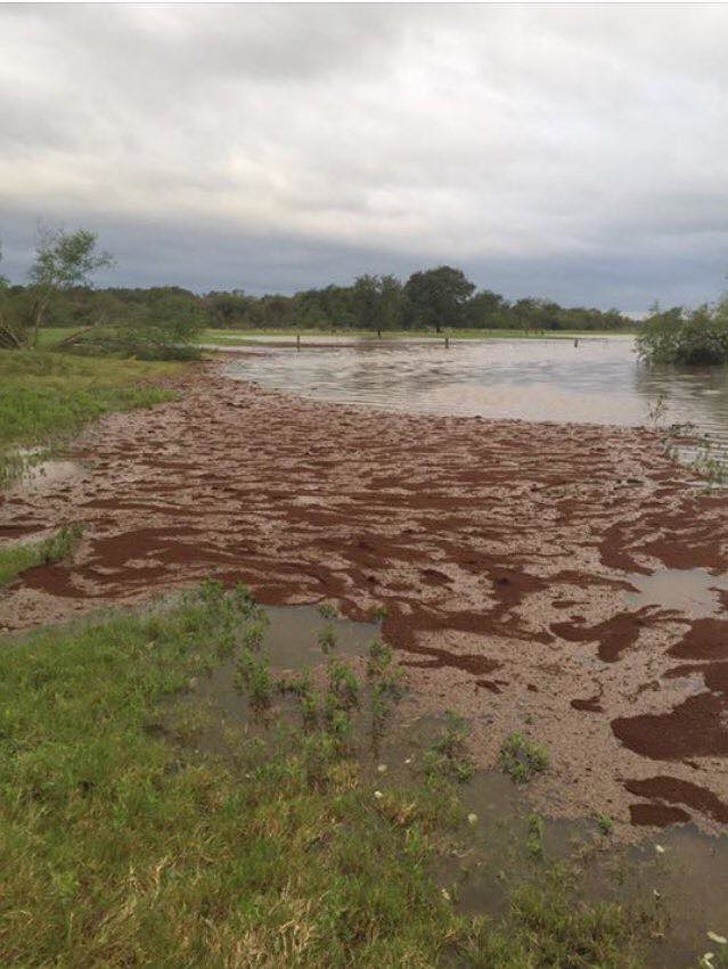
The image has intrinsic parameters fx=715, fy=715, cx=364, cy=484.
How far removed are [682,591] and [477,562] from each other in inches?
95.5

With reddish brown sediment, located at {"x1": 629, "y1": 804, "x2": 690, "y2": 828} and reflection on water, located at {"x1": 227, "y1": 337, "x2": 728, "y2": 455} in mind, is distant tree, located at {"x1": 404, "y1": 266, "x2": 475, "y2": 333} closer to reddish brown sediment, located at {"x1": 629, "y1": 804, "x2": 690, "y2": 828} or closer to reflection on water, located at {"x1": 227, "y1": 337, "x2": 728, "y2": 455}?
reflection on water, located at {"x1": 227, "y1": 337, "x2": 728, "y2": 455}

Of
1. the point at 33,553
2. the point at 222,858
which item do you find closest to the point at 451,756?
the point at 222,858

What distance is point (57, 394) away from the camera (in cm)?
2425

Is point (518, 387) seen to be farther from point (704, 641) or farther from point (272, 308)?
point (272, 308)

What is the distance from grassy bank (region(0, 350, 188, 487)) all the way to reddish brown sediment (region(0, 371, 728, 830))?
5.03 feet

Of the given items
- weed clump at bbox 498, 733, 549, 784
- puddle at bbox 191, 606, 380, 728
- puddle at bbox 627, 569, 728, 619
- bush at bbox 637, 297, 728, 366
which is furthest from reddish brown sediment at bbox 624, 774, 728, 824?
bush at bbox 637, 297, 728, 366

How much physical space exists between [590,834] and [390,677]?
2134 millimetres

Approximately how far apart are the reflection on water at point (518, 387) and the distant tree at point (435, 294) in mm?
89445

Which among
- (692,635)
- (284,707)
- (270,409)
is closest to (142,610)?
(284,707)

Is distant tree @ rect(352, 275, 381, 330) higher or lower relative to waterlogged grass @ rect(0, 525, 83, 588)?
higher

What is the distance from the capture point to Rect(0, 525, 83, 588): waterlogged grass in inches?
329

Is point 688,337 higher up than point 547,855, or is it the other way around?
point 688,337

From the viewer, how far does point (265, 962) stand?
3086mm

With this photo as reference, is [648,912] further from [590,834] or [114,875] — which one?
[114,875]
